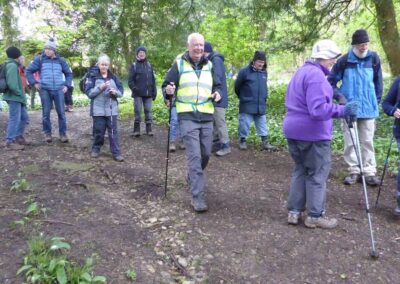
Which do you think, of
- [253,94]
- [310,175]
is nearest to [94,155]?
[253,94]

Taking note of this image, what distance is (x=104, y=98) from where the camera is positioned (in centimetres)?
685

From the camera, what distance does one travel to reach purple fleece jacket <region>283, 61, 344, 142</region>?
387 cm

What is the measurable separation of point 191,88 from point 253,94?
2869 millimetres

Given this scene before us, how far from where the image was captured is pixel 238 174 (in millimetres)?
6234

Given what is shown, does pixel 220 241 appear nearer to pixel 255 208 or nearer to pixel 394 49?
pixel 255 208

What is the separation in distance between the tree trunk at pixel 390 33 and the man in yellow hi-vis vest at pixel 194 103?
6.44 metres

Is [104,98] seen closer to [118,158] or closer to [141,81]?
[118,158]

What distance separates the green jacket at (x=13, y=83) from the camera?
715cm

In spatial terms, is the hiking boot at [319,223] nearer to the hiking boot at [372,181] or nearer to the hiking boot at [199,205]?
the hiking boot at [199,205]

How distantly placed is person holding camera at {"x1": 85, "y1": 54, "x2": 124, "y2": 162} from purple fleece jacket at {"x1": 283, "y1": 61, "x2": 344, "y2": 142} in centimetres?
352

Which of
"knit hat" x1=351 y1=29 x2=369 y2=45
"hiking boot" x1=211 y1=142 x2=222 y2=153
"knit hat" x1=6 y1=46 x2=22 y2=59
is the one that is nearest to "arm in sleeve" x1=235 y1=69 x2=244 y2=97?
"hiking boot" x1=211 y1=142 x2=222 y2=153

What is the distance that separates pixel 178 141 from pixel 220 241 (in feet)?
13.3

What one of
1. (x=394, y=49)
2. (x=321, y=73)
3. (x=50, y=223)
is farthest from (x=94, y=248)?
(x=394, y=49)

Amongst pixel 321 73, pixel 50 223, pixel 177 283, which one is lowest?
pixel 177 283
